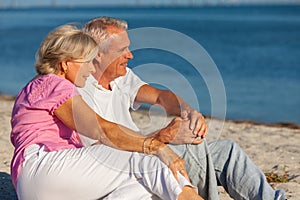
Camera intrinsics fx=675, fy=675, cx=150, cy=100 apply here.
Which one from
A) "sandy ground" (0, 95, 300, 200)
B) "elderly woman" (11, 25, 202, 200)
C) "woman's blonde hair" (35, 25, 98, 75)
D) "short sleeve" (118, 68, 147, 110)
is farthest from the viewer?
"sandy ground" (0, 95, 300, 200)

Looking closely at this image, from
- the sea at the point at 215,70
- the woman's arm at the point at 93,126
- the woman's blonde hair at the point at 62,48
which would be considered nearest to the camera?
the woman's arm at the point at 93,126

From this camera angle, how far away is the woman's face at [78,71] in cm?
342

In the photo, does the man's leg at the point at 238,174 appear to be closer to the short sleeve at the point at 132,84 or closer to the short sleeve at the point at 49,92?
the short sleeve at the point at 132,84

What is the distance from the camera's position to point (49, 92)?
3266mm

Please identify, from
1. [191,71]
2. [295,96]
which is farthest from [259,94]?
[191,71]

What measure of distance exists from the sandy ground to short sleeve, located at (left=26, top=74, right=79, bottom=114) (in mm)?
988

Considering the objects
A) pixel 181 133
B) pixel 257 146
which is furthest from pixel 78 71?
pixel 257 146

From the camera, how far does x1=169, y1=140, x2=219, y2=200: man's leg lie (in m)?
3.49

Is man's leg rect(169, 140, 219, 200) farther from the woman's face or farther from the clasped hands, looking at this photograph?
the woman's face

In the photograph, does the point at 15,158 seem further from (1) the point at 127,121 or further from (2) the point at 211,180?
(2) the point at 211,180

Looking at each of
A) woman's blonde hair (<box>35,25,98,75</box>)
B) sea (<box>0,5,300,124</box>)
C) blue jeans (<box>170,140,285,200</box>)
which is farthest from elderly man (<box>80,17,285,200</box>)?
woman's blonde hair (<box>35,25,98,75</box>)

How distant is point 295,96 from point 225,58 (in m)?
10.3

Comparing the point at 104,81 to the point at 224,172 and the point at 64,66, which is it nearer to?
the point at 64,66

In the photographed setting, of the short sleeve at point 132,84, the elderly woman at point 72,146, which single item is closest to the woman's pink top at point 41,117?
the elderly woman at point 72,146
